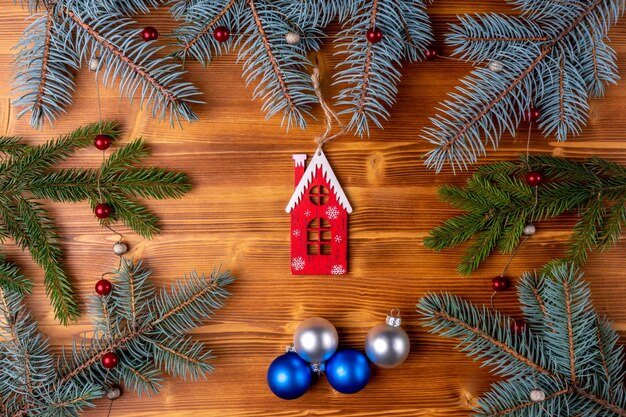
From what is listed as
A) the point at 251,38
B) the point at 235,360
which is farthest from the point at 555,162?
the point at 235,360

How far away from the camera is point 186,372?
37.3 inches

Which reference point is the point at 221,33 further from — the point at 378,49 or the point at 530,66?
the point at 530,66

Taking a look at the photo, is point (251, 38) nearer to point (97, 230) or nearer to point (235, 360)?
point (97, 230)

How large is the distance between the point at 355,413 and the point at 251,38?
771mm

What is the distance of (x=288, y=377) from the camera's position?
89 cm

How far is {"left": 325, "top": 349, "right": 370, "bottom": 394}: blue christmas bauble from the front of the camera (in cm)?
89

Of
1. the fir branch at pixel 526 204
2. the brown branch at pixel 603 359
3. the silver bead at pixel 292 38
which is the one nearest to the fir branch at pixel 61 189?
the silver bead at pixel 292 38

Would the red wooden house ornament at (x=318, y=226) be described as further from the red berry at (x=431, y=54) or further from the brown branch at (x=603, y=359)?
the brown branch at (x=603, y=359)

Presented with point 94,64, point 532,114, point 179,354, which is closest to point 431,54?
point 532,114

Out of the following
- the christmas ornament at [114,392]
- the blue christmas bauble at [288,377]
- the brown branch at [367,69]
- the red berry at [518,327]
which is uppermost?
the brown branch at [367,69]

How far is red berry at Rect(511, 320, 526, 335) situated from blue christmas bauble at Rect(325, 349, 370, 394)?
1.00 ft

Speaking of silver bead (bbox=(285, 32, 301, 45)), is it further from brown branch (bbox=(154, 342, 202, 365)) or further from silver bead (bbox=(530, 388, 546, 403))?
silver bead (bbox=(530, 388, 546, 403))

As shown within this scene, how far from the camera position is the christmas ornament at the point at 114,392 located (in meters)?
0.93

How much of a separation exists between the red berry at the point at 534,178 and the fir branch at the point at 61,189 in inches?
26.6
